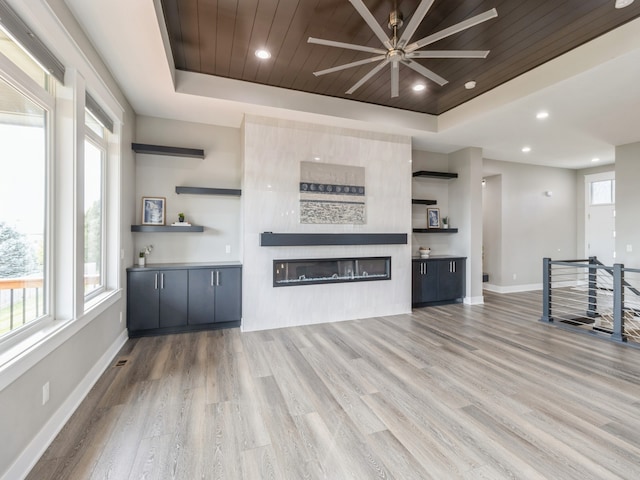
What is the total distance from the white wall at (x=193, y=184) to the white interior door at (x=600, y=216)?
8.26m

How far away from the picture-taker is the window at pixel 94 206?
295 centimetres

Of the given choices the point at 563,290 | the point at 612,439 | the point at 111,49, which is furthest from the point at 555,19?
the point at 563,290

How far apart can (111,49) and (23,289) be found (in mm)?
2151

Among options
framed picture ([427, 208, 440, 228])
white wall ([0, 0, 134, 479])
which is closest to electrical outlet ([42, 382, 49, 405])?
white wall ([0, 0, 134, 479])

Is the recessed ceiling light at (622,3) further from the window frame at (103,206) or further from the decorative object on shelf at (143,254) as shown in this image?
the decorative object on shelf at (143,254)

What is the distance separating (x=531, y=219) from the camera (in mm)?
7164

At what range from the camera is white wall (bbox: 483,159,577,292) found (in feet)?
22.6

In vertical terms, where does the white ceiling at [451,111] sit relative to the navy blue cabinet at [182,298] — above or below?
above

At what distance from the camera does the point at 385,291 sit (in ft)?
16.5

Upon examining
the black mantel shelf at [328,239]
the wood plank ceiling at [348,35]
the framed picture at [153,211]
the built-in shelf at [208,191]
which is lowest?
the black mantel shelf at [328,239]

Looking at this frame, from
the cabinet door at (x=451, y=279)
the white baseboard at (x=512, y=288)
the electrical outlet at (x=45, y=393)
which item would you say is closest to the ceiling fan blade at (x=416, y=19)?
the electrical outlet at (x=45, y=393)

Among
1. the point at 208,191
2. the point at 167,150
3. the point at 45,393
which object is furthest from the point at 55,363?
the point at 167,150

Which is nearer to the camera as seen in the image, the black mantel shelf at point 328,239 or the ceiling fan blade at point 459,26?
the ceiling fan blade at point 459,26

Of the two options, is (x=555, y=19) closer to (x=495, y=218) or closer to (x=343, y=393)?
(x=343, y=393)
